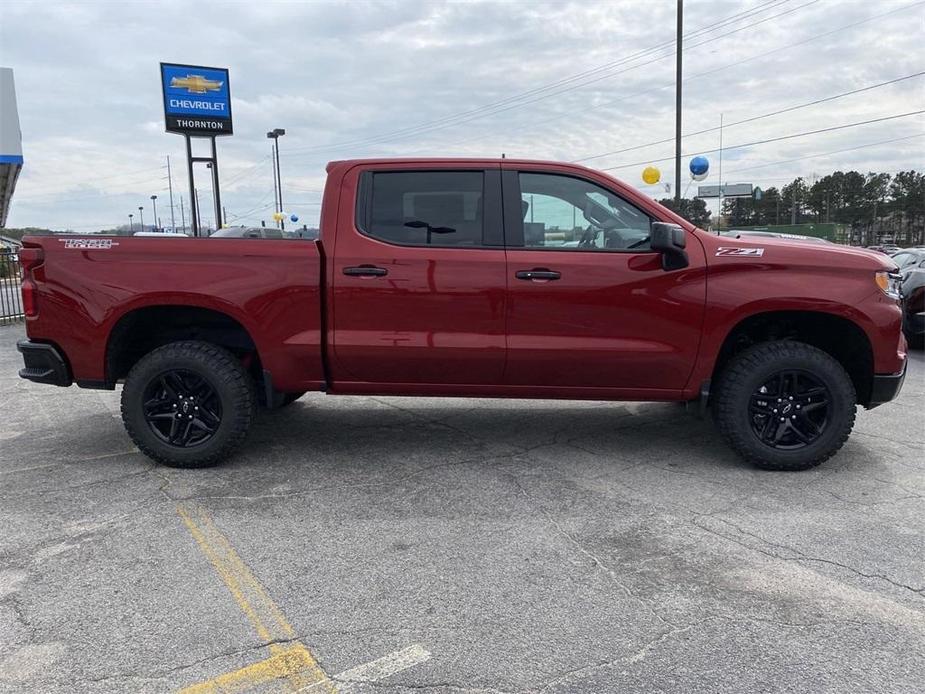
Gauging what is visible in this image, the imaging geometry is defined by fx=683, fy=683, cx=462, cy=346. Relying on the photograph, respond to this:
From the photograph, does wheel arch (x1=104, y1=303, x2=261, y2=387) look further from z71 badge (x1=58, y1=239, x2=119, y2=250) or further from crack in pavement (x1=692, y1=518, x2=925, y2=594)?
crack in pavement (x1=692, y1=518, x2=925, y2=594)

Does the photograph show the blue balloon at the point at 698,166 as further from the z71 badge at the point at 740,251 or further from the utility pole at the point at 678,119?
the z71 badge at the point at 740,251

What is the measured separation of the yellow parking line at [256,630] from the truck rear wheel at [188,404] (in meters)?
0.93

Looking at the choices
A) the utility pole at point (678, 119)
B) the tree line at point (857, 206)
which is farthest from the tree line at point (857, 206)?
the utility pole at point (678, 119)

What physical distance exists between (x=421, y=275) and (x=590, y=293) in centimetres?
105

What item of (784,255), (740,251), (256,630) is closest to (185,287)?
(256,630)

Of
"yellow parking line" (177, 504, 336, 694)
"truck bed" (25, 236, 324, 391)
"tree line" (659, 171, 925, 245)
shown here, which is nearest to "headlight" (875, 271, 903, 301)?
"truck bed" (25, 236, 324, 391)

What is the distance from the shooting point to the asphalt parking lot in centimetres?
242

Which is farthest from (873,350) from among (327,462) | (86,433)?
(86,433)

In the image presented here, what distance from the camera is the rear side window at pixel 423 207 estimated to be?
14.2 feet

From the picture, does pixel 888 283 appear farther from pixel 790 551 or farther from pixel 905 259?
pixel 905 259

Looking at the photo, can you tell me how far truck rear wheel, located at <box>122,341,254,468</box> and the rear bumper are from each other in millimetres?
434

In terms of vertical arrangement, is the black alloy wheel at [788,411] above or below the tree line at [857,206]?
below

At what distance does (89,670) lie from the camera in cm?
240

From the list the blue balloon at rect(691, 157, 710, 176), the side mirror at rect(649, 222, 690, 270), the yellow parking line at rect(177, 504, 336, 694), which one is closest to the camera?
the yellow parking line at rect(177, 504, 336, 694)
